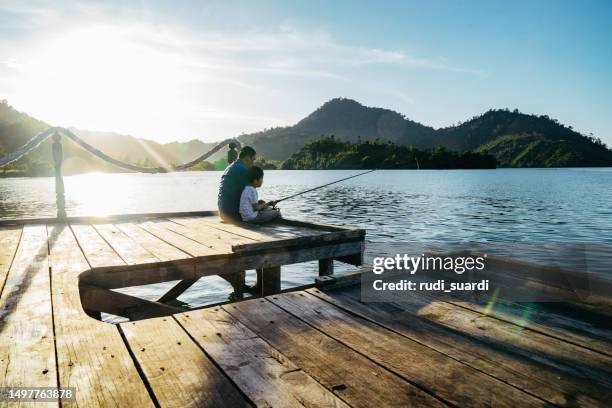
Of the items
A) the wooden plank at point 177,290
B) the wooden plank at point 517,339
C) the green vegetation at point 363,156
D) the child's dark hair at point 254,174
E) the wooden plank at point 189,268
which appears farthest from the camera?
the green vegetation at point 363,156

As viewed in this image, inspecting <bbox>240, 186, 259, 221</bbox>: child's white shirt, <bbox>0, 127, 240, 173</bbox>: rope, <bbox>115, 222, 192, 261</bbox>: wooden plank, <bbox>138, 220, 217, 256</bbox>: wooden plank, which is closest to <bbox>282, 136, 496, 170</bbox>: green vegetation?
<bbox>0, 127, 240, 173</bbox>: rope

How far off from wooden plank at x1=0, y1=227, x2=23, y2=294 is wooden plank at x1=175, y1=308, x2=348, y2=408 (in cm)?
247

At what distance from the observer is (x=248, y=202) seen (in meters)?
7.52

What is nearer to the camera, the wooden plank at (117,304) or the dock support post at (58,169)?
the wooden plank at (117,304)

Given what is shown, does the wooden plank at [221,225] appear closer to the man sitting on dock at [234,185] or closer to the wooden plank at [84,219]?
the man sitting on dock at [234,185]

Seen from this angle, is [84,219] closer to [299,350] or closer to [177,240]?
[177,240]

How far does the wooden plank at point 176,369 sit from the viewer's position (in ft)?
6.86

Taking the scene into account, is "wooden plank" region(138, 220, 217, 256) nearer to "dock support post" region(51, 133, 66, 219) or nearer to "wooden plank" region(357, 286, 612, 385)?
"dock support post" region(51, 133, 66, 219)

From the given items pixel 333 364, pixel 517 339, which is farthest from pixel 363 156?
pixel 333 364

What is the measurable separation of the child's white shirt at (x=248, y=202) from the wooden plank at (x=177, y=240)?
1367mm

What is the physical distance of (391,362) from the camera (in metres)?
2.51

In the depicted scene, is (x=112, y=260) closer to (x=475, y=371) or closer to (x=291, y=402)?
(x=291, y=402)

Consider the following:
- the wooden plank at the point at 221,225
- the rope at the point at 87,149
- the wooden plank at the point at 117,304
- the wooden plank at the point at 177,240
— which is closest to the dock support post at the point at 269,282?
the wooden plank at the point at 221,225

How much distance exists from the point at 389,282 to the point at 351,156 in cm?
15835
